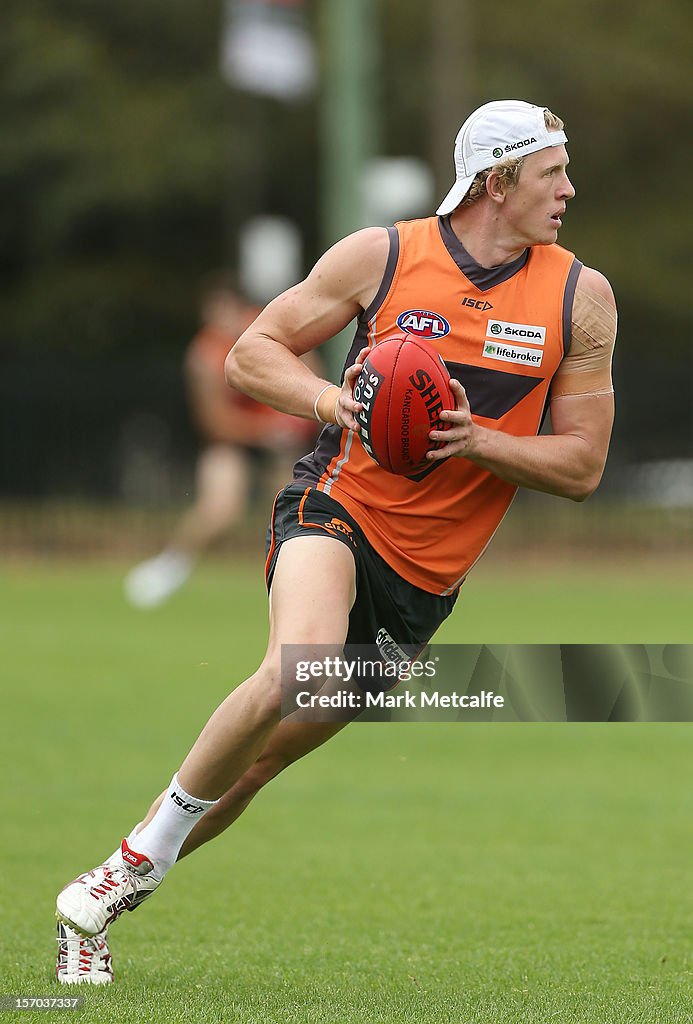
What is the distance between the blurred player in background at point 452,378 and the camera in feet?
16.0

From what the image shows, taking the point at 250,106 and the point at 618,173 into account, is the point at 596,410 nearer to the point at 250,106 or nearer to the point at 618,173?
the point at 250,106

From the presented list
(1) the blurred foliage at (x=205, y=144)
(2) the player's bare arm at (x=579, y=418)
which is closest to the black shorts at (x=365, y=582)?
(2) the player's bare arm at (x=579, y=418)

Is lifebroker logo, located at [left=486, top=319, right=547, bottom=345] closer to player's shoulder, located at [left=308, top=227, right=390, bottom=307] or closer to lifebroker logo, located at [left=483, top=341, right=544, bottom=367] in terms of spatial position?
lifebroker logo, located at [left=483, top=341, right=544, bottom=367]

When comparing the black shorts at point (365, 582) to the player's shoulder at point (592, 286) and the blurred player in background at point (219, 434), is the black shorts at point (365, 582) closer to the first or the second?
the player's shoulder at point (592, 286)

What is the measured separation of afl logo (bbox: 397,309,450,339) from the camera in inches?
196

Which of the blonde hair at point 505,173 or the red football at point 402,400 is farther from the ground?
the blonde hair at point 505,173

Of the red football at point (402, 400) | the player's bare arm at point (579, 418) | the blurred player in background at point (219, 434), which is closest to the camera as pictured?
the red football at point (402, 400)

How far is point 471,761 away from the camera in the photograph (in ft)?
29.3

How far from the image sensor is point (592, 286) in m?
5.02

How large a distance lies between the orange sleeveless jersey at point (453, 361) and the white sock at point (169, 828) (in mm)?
885

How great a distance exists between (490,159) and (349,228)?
43.1ft

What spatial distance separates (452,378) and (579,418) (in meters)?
0.44

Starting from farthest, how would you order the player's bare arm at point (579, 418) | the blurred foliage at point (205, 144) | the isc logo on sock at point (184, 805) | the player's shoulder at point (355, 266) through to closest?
1. the blurred foliage at point (205, 144)
2. the player's shoulder at point (355, 266)
3. the player's bare arm at point (579, 418)
4. the isc logo on sock at point (184, 805)

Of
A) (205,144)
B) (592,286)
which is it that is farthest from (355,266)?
(205,144)
